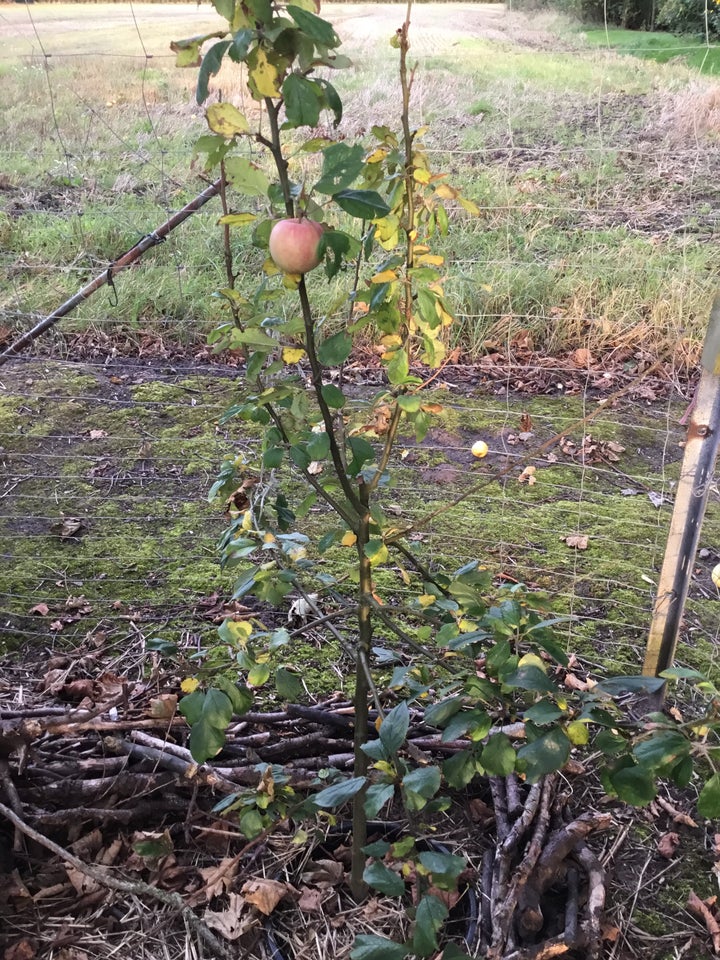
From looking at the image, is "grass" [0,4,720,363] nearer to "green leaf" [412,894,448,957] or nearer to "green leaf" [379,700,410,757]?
"green leaf" [379,700,410,757]

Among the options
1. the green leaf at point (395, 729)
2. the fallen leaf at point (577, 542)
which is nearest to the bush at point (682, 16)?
the fallen leaf at point (577, 542)

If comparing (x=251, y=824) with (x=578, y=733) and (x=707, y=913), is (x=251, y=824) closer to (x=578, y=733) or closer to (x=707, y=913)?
(x=578, y=733)

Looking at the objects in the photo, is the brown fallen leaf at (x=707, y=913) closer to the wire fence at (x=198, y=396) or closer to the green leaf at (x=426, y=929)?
the wire fence at (x=198, y=396)

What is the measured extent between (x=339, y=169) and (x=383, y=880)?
951 millimetres

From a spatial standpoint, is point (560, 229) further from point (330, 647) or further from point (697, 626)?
point (330, 647)

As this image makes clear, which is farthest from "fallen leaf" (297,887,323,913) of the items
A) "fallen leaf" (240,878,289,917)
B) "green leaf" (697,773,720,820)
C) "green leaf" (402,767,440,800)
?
"green leaf" (697,773,720,820)

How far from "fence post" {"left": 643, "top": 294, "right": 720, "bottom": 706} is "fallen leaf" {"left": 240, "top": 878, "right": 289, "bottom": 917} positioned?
3.16ft

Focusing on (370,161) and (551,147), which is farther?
(551,147)

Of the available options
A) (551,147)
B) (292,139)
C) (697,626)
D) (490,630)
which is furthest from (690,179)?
Result: (490,630)

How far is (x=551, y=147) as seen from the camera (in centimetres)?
543

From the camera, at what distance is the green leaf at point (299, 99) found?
Result: 0.84 meters

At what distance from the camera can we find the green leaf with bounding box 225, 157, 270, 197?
0.95 meters

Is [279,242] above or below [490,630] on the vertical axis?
above

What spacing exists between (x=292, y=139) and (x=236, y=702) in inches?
208
